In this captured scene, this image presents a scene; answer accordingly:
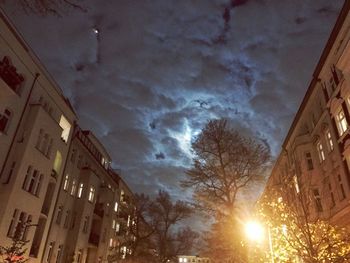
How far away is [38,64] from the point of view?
2203 cm

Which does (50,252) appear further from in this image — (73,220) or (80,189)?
(80,189)

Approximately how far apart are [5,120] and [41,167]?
4290 millimetres

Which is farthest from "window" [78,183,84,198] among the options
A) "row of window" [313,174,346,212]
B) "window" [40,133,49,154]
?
"row of window" [313,174,346,212]

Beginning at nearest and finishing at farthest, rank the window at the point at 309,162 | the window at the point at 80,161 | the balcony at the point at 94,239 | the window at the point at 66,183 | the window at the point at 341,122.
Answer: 1. the window at the point at 341,122
2. the window at the point at 309,162
3. the window at the point at 66,183
4. the window at the point at 80,161
5. the balcony at the point at 94,239

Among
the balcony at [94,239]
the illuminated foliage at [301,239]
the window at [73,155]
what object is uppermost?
the window at [73,155]

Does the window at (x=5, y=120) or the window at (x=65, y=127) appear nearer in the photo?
the window at (x=5, y=120)

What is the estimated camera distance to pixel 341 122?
21.0 metres

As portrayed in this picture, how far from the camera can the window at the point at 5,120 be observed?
60.0 ft

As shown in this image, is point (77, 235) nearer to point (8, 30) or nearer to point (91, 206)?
point (91, 206)

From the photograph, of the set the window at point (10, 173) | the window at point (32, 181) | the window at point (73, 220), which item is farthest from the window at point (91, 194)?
the window at point (10, 173)

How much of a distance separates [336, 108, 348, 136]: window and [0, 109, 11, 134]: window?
2284 cm

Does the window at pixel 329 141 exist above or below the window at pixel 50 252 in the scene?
above

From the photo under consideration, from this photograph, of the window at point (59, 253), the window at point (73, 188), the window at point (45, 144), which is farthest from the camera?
the window at point (73, 188)

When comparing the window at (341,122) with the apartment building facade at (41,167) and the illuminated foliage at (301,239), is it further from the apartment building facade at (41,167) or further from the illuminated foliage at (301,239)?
the apartment building facade at (41,167)
